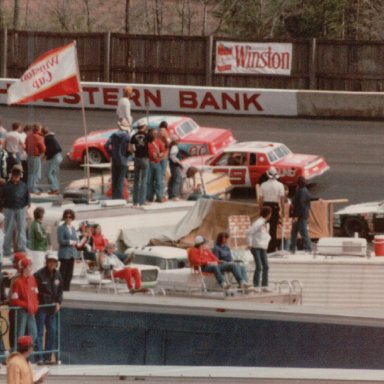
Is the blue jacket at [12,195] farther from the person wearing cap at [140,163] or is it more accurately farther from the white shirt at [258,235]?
the person wearing cap at [140,163]

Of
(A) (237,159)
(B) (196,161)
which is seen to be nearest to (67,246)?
(A) (237,159)

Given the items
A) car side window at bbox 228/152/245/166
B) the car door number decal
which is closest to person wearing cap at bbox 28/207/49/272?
the car door number decal

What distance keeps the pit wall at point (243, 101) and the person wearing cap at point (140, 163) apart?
1653cm

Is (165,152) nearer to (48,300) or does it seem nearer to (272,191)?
(272,191)

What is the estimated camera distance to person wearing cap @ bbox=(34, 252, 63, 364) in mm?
19578

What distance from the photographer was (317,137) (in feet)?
133

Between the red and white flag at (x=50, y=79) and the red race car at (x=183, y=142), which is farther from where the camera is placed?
the red race car at (x=183, y=142)

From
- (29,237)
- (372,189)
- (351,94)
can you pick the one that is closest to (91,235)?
(29,237)

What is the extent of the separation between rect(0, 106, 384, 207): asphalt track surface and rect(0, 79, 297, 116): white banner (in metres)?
0.34

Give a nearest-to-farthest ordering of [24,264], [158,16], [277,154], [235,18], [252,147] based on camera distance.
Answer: [24,264]
[277,154]
[252,147]
[235,18]
[158,16]

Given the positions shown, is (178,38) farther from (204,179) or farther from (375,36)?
(204,179)

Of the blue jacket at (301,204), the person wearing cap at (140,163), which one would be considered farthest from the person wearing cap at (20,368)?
the person wearing cap at (140,163)

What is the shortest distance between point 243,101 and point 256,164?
10.5 metres

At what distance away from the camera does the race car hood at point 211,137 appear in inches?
1425
